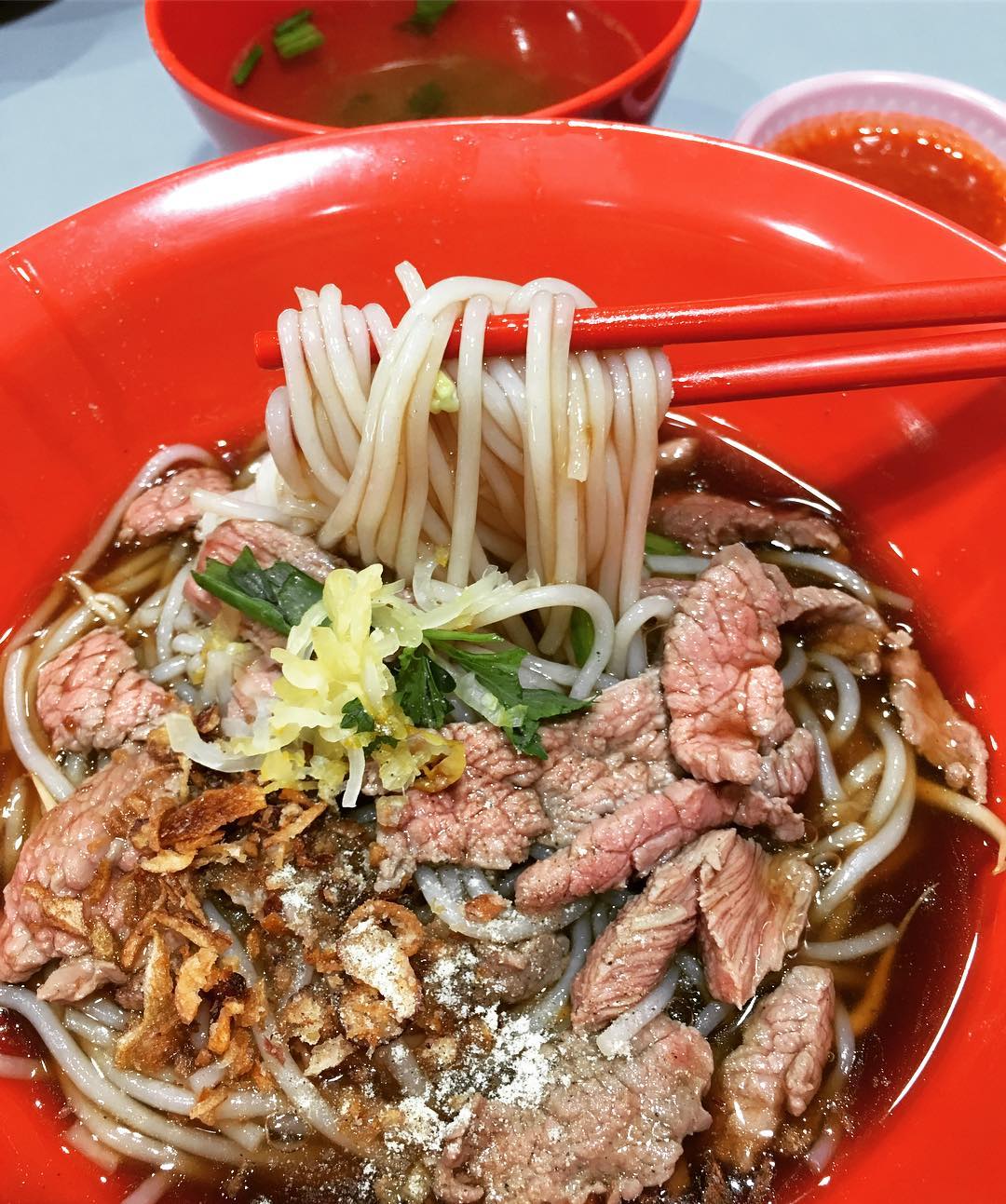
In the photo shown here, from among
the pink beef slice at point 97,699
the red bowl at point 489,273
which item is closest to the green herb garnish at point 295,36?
the red bowl at point 489,273

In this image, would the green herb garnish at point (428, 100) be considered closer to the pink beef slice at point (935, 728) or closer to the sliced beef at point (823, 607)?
the sliced beef at point (823, 607)

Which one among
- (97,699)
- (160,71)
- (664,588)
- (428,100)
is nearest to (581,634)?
(664,588)

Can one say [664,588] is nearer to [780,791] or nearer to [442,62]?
[780,791]

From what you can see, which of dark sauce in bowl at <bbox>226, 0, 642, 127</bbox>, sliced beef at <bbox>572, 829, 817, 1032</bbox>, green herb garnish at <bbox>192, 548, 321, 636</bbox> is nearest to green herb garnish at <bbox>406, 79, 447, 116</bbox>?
dark sauce in bowl at <bbox>226, 0, 642, 127</bbox>

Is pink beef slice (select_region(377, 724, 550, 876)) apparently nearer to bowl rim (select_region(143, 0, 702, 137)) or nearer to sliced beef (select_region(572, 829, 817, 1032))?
sliced beef (select_region(572, 829, 817, 1032))

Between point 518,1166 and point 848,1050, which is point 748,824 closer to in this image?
point 848,1050

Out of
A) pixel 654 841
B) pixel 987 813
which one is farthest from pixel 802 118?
pixel 654 841

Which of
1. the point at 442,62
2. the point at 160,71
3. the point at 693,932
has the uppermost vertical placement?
the point at 160,71
